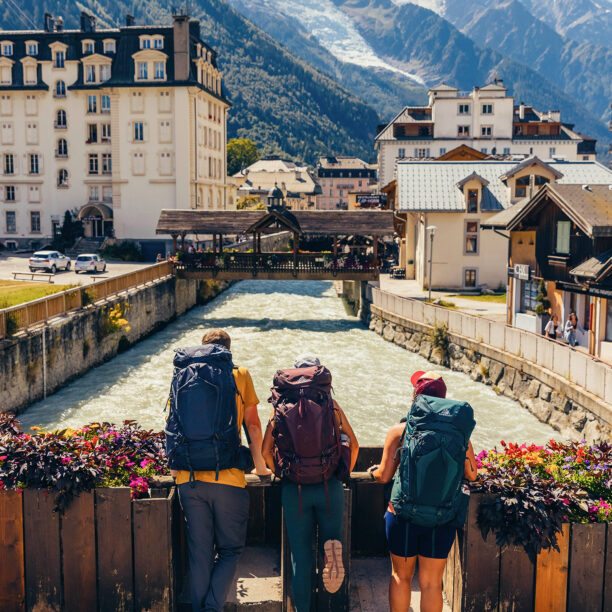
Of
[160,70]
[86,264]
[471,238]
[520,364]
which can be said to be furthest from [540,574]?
[160,70]

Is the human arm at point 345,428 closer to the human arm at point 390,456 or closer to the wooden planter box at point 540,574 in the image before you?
the human arm at point 390,456

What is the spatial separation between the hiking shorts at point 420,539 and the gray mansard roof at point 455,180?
3741 cm

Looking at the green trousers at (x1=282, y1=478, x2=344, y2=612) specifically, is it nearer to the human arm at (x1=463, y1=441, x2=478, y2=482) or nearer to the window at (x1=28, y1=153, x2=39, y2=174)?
the human arm at (x1=463, y1=441, x2=478, y2=482)

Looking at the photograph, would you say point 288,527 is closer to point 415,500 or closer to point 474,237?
point 415,500

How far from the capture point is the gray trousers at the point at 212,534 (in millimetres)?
5531

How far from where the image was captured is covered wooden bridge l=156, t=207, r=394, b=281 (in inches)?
1590

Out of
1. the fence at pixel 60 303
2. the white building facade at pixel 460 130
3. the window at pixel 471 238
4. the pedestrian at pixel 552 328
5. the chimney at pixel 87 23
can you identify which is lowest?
the pedestrian at pixel 552 328

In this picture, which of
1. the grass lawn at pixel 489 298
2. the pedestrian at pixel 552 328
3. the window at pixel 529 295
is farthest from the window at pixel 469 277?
the pedestrian at pixel 552 328

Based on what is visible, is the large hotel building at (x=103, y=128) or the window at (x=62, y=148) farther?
the window at (x=62, y=148)

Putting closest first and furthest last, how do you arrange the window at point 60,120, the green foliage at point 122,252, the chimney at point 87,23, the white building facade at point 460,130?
the green foliage at point 122,252, the window at point 60,120, the chimney at point 87,23, the white building facade at point 460,130

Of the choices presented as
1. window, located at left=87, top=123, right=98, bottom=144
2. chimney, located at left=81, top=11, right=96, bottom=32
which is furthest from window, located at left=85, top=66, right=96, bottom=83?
chimney, located at left=81, top=11, right=96, bottom=32

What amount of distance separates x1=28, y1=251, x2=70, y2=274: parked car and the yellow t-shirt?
39.6 metres

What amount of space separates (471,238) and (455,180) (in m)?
3.92

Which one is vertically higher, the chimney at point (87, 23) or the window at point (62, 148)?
the chimney at point (87, 23)
